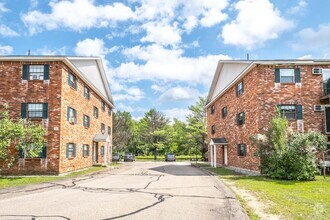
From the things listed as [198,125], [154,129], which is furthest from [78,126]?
[154,129]

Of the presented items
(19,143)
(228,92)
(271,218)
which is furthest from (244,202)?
(228,92)

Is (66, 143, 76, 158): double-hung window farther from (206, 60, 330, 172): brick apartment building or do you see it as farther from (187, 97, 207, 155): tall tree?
(187, 97, 207, 155): tall tree

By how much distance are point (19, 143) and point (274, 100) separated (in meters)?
17.0

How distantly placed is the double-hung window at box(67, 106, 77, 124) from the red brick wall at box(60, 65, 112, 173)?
257 millimetres

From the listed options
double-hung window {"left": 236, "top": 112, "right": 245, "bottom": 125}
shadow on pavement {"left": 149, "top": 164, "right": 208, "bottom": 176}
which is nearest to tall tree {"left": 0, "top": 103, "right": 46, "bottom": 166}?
shadow on pavement {"left": 149, "top": 164, "right": 208, "bottom": 176}

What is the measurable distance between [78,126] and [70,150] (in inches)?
119

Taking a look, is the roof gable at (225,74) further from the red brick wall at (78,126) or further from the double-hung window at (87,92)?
the red brick wall at (78,126)

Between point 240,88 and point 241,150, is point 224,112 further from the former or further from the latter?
point 241,150

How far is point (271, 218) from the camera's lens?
7961 mm

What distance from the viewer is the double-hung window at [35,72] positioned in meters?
20.7

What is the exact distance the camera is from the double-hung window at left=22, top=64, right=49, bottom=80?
20.7 m

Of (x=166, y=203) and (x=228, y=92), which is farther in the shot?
(x=228, y=92)

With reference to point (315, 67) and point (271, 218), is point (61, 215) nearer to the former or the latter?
point (271, 218)

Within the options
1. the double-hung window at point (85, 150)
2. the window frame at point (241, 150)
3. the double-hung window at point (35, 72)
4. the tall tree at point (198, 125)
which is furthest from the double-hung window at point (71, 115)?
the tall tree at point (198, 125)
